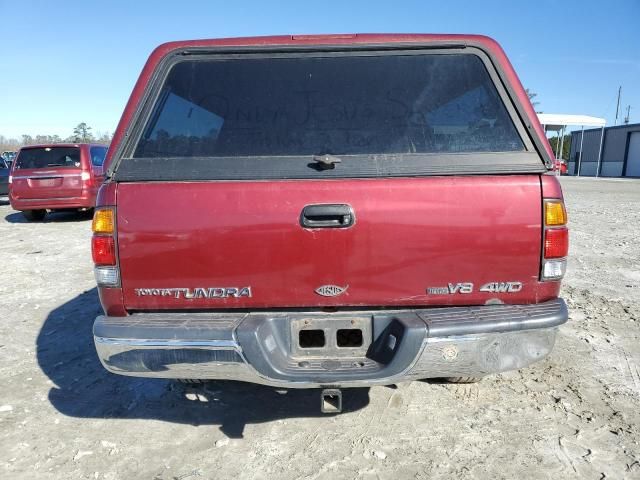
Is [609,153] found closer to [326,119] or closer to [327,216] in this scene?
[326,119]

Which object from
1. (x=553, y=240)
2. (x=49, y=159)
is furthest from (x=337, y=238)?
(x=49, y=159)

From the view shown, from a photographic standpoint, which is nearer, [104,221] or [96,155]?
[104,221]

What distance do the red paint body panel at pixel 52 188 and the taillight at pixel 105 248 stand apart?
8.79 metres

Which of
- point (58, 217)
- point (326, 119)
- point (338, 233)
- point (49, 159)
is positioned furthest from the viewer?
point (58, 217)

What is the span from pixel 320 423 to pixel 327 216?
4.33 feet

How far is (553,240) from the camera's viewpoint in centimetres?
218

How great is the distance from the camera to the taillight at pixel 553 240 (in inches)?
85.5

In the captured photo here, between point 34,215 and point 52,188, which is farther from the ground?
point 52,188

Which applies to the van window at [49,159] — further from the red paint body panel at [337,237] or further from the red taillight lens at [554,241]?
the red taillight lens at [554,241]

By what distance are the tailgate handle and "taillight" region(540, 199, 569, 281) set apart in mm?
938

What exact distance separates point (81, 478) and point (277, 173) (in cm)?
181

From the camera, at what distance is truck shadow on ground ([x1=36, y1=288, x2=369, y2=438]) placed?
9.17 feet

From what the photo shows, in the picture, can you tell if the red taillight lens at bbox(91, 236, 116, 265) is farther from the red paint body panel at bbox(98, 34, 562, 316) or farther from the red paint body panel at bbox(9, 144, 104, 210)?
the red paint body panel at bbox(9, 144, 104, 210)

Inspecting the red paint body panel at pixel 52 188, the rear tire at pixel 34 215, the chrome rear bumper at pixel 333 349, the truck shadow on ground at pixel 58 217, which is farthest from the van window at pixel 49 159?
the chrome rear bumper at pixel 333 349
